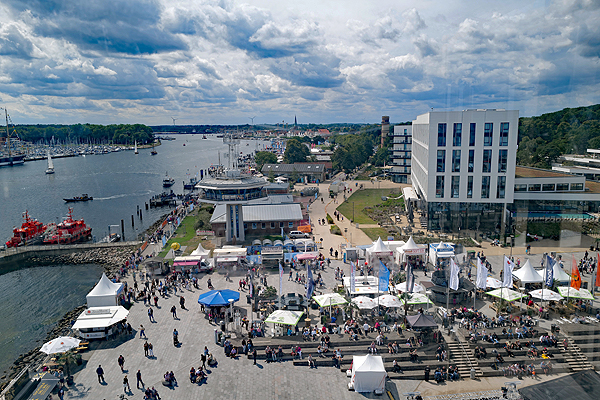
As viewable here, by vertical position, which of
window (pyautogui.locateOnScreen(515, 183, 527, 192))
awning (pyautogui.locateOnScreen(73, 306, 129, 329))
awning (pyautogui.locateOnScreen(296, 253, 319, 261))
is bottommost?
awning (pyautogui.locateOnScreen(73, 306, 129, 329))

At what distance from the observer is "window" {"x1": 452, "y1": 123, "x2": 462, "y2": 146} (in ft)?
150

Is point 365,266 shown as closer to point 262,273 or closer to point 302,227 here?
point 262,273

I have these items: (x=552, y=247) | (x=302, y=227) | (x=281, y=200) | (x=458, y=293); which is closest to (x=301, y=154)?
(x=281, y=200)

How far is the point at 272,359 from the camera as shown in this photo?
21859 mm

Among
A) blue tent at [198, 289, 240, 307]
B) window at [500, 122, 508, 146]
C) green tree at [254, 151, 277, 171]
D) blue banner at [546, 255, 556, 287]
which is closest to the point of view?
blue banner at [546, 255, 556, 287]

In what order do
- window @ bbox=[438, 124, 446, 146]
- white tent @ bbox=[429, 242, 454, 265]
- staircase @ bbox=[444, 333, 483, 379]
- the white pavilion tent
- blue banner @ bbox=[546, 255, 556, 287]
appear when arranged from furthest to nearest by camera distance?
1. window @ bbox=[438, 124, 446, 146]
2. the white pavilion tent
3. white tent @ bbox=[429, 242, 454, 265]
4. blue banner @ bbox=[546, 255, 556, 287]
5. staircase @ bbox=[444, 333, 483, 379]

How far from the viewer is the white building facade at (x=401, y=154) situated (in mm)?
91500

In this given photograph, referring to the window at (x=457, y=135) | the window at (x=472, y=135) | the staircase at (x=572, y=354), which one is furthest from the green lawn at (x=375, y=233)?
the staircase at (x=572, y=354)

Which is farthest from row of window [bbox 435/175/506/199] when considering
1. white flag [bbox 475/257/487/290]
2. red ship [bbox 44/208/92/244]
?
red ship [bbox 44/208/92/244]

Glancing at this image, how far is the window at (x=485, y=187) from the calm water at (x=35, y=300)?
42.7 metres

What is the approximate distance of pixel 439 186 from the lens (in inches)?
1855

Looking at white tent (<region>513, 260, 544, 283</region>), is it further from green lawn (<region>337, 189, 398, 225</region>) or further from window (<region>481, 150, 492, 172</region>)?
green lawn (<region>337, 189, 398, 225</region>)

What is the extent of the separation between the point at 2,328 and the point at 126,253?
17.8 metres

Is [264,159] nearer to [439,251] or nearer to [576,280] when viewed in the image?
[439,251]
